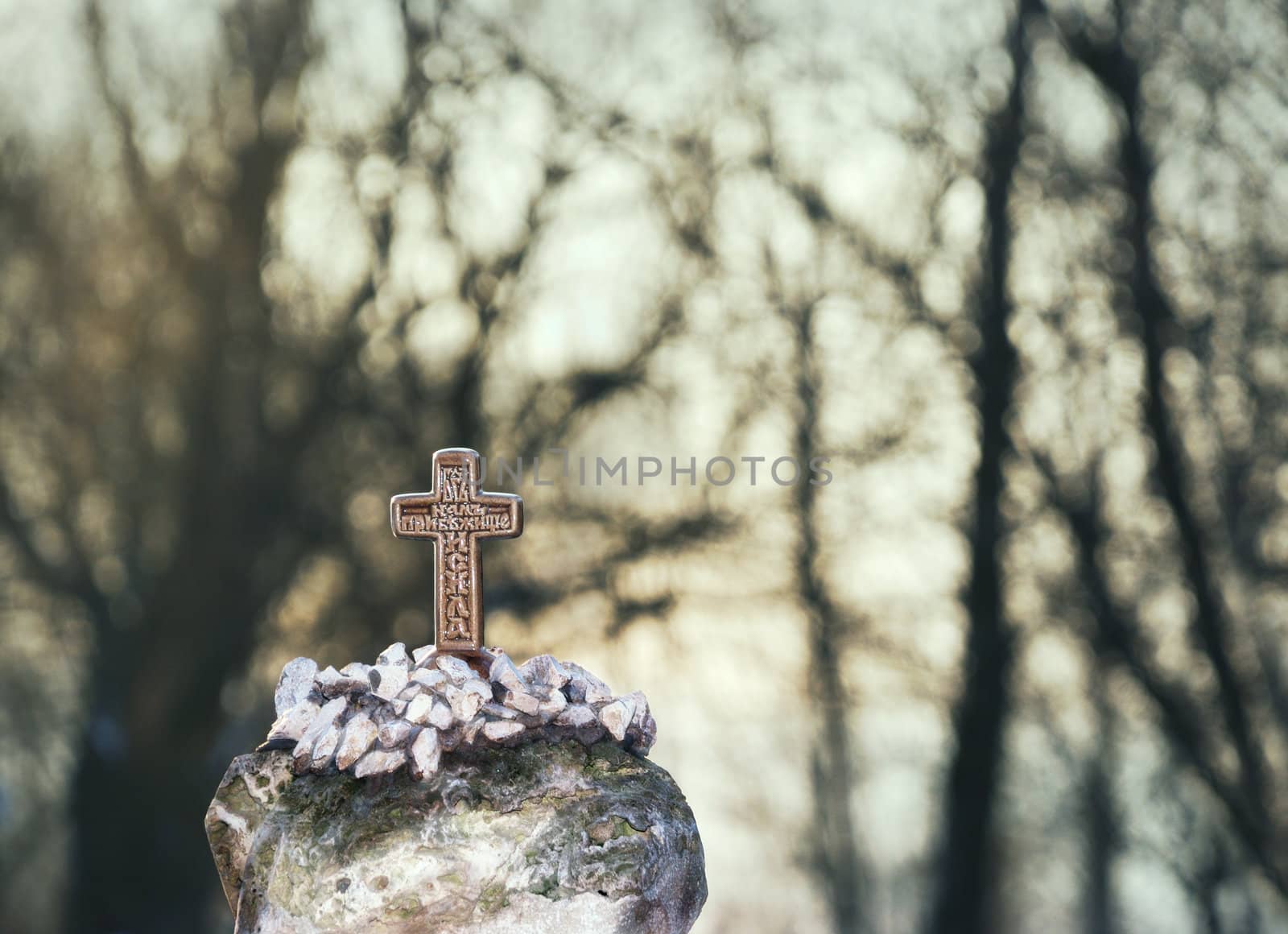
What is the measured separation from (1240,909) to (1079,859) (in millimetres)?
772

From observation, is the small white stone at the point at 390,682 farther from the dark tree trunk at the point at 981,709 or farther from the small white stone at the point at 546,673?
the dark tree trunk at the point at 981,709

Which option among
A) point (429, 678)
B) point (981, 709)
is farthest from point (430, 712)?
point (981, 709)

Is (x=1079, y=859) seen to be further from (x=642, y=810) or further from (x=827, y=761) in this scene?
(x=642, y=810)

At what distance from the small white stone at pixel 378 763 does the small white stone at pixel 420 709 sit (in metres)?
0.09

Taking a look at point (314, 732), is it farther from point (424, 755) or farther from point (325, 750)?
point (424, 755)

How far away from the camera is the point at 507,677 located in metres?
3.12

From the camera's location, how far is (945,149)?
6.65 metres

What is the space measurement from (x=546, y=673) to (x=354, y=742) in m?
0.50

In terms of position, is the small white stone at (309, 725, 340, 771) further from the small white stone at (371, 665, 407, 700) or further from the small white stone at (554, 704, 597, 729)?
the small white stone at (554, 704, 597, 729)

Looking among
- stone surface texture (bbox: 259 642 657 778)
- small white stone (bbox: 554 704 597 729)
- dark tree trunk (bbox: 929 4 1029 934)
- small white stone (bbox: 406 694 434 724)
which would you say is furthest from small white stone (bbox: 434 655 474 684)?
dark tree trunk (bbox: 929 4 1029 934)

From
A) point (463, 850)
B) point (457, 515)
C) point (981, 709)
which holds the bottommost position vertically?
point (981, 709)

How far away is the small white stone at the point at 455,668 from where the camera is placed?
10.2 ft

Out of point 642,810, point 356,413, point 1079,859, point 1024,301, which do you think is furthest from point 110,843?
point 1024,301

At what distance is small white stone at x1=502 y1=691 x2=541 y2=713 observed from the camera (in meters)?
3.07
